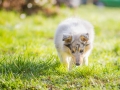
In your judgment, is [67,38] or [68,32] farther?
[68,32]

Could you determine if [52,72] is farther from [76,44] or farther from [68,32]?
[68,32]

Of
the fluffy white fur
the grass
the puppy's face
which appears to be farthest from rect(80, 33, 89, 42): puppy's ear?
the grass

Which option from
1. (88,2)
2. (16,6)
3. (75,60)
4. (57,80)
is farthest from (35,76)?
(88,2)

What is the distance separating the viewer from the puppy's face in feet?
19.0

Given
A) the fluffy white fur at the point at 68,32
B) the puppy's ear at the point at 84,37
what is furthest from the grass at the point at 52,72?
the puppy's ear at the point at 84,37

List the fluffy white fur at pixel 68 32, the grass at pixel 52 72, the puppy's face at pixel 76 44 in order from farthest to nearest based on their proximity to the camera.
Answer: the fluffy white fur at pixel 68 32, the puppy's face at pixel 76 44, the grass at pixel 52 72

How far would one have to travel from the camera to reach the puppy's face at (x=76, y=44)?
5.80 metres

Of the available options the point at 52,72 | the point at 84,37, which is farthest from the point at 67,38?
the point at 52,72

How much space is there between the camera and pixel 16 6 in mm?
13992

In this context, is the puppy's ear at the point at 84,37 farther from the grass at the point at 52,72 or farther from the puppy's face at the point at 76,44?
the grass at the point at 52,72

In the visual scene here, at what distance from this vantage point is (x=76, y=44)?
19.2 ft

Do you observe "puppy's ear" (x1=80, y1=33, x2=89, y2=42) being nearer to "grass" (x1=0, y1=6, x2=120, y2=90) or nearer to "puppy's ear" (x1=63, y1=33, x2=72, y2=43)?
"puppy's ear" (x1=63, y1=33, x2=72, y2=43)

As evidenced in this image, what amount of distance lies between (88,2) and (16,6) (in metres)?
10.6

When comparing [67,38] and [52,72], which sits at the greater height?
[67,38]
